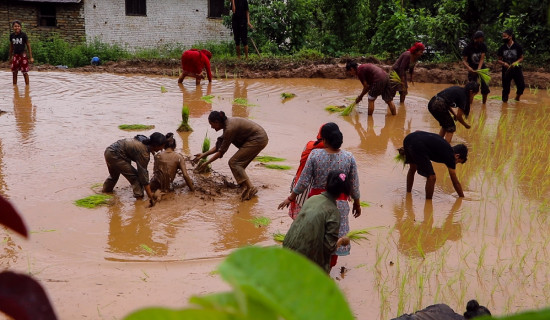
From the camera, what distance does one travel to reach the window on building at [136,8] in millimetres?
21094

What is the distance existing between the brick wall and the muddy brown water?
357 inches

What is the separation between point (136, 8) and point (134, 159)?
15.3 m

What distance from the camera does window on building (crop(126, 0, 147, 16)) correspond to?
21094 mm

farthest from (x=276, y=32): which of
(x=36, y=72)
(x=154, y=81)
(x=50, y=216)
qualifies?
(x=50, y=216)

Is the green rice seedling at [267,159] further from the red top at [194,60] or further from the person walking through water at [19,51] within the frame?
the person walking through water at [19,51]

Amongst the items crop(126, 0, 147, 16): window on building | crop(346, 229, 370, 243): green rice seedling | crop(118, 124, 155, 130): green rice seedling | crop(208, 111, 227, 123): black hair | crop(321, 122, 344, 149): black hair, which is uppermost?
crop(126, 0, 147, 16): window on building

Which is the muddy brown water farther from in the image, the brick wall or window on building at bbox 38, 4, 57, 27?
window on building at bbox 38, 4, 57, 27

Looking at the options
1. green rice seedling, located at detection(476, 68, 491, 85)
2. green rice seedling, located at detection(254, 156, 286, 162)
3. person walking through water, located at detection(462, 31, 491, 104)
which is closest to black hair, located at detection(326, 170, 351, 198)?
green rice seedling, located at detection(254, 156, 286, 162)

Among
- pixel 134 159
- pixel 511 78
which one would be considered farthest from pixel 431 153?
pixel 511 78

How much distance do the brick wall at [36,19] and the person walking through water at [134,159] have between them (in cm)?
1444

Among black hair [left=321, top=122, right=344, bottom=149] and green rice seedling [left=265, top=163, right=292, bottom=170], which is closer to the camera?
black hair [left=321, top=122, right=344, bottom=149]

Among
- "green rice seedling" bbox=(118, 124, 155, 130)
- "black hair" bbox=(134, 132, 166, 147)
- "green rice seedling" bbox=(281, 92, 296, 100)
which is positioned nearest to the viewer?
"black hair" bbox=(134, 132, 166, 147)

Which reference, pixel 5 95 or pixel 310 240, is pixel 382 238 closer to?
pixel 310 240

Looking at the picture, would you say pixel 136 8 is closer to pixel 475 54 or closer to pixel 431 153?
pixel 475 54
